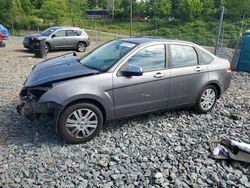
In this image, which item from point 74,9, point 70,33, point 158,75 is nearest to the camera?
point 158,75

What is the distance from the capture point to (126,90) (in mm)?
4230

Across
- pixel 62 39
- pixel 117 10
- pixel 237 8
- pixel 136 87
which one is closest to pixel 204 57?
pixel 136 87

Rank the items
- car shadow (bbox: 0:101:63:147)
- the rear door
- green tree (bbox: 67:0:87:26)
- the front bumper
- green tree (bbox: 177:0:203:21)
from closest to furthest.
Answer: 1. the front bumper
2. car shadow (bbox: 0:101:63:147)
3. the rear door
4. green tree (bbox: 67:0:87:26)
5. green tree (bbox: 177:0:203:21)

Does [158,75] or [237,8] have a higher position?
[237,8]

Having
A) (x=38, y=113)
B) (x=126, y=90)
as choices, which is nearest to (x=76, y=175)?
(x=38, y=113)

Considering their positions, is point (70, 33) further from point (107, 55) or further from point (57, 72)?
point (57, 72)

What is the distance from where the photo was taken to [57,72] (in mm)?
4168

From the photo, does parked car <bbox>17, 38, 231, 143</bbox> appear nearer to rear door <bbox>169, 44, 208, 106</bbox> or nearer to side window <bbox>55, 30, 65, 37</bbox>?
rear door <bbox>169, 44, 208, 106</bbox>

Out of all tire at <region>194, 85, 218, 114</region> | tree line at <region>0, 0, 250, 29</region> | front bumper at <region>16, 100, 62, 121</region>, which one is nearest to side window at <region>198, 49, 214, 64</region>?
tire at <region>194, 85, 218, 114</region>

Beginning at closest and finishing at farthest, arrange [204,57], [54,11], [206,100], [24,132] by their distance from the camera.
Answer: [24,132], [204,57], [206,100], [54,11]

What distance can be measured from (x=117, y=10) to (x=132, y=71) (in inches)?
2413

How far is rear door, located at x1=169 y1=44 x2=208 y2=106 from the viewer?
474cm

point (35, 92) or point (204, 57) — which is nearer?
point (35, 92)

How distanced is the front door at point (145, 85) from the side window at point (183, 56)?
23 cm
